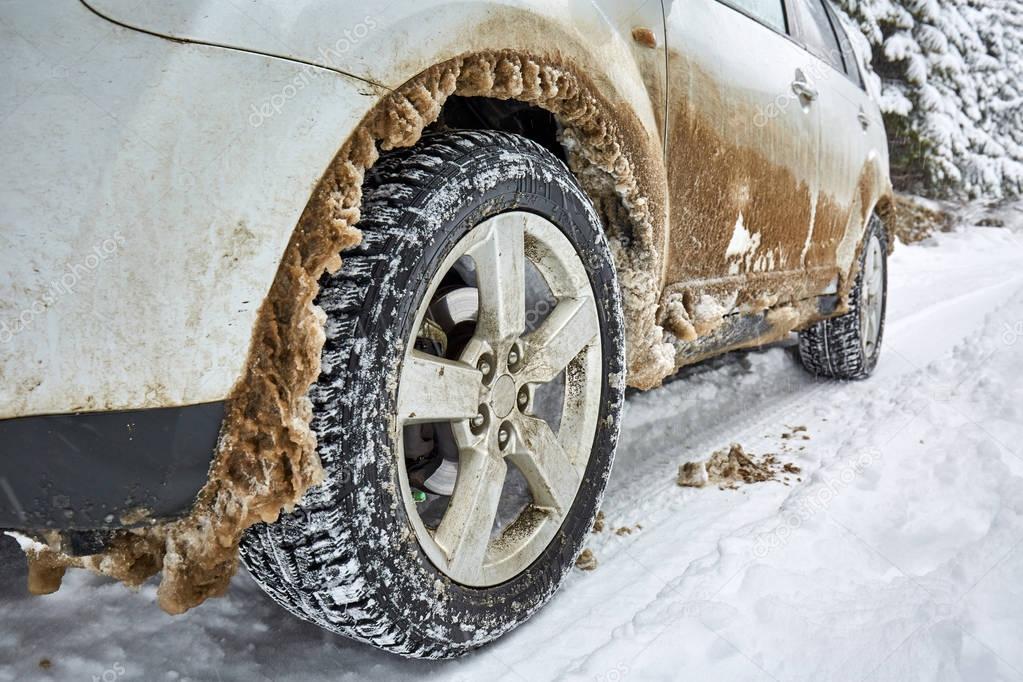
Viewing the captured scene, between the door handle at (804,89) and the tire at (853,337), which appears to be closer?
the door handle at (804,89)

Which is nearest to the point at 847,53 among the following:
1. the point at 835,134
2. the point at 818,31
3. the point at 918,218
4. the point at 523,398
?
the point at 818,31

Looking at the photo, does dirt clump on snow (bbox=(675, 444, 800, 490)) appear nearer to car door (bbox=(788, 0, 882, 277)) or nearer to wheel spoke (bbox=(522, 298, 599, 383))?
car door (bbox=(788, 0, 882, 277))

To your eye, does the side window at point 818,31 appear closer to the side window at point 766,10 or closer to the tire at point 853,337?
the side window at point 766,10

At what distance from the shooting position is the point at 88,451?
1.00m

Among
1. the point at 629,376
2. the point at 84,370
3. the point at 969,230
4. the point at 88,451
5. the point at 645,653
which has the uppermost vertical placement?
the point at 84,370

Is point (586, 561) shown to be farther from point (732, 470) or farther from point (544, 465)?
point (732, 470)

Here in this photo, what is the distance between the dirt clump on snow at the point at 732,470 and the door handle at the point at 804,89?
49.7 inches

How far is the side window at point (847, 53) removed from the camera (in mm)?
3916

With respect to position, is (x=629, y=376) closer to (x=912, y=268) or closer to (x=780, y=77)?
(x=780, y=77)

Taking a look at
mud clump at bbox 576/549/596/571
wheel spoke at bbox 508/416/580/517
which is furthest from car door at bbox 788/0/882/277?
wheel spoke at bbox 508/416/580/517

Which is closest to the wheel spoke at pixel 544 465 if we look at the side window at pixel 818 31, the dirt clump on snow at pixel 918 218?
the side window at pixel 818 31

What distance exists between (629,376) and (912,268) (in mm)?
9485

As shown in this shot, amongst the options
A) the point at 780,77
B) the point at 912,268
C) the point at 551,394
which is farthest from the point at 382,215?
the point at 912,268

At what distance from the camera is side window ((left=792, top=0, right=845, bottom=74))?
315 cm
